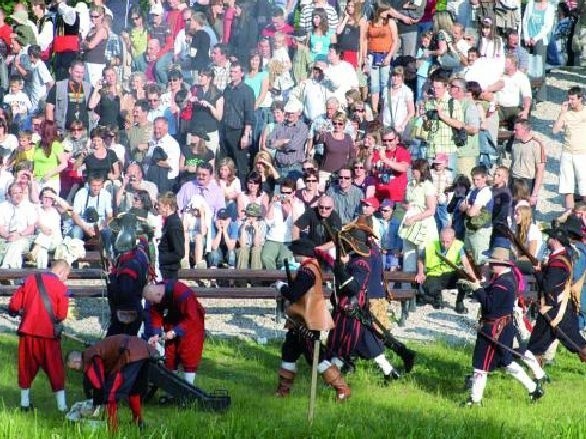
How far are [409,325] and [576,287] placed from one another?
2.91 m

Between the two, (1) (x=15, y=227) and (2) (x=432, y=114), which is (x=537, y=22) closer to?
(2) (x=432, y=114)

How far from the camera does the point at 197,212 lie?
72.9ft

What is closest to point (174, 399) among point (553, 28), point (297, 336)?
point (297, 336)

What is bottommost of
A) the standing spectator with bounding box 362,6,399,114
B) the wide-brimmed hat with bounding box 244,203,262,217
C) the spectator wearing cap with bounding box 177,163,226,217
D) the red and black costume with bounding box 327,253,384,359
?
the red and black costume with bounding box 327,253,384,359

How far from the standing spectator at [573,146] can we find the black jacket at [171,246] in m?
6.64

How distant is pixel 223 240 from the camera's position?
2244cm

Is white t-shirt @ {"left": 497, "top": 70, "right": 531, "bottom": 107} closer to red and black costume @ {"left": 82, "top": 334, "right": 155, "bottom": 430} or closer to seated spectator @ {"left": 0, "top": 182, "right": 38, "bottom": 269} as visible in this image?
seated spectator @ {"left": 0, "top": 182, "right": 38, "bottom": 269}

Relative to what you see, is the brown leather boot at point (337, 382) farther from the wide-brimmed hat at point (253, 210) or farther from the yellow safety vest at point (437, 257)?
the wide-brimmed hat at point (253, 210)

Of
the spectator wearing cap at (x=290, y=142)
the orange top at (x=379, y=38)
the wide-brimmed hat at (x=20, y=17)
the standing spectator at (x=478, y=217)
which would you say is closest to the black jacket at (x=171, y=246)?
the spectator wearing cap at (x=290, y=142)

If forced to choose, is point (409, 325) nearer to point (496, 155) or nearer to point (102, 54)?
point (496, 155)

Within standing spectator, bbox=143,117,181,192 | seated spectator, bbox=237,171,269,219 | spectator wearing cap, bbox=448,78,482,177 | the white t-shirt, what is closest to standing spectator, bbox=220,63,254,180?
standing spectator, bbox=143,117,181,192

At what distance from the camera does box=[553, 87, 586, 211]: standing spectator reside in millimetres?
24109

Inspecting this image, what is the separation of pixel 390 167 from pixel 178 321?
6.23 meters

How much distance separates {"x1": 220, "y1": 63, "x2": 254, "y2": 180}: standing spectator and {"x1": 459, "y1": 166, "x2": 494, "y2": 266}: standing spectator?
350 cm
